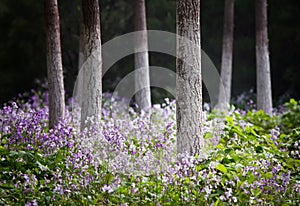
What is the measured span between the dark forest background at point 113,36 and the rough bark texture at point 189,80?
8.13 metres

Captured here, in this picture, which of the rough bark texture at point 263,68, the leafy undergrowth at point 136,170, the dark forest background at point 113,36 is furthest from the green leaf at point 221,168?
the dark forest background at point 113,36

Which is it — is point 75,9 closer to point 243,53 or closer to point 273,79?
point 243,53

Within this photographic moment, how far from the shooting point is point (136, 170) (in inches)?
213

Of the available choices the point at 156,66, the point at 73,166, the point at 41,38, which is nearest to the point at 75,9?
the point at 41,38

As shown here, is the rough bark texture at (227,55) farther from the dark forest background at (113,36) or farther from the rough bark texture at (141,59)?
the dark forest background at (113,36)

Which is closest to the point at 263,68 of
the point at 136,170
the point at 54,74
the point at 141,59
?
the point at 141,59

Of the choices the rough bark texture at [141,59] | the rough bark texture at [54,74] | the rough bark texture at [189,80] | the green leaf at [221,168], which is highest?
the rough bark texture at [141,59]

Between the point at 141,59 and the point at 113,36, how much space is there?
5.03 m

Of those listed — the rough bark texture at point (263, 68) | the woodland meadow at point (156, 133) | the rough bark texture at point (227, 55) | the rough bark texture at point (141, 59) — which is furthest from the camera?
the rough bark texture at point (227, 55)

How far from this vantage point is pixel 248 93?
577 inches

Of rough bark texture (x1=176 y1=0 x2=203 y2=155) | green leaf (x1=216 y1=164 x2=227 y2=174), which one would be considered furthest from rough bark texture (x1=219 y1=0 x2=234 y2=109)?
green leaf (x1=216 y1=164 x2=227 y2=174)

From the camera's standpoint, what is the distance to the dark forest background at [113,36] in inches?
564

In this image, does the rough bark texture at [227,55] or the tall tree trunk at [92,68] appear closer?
the tall tree trunk at [92,68]

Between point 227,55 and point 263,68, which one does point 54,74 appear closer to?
point 263,68
